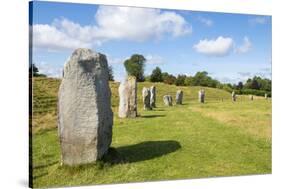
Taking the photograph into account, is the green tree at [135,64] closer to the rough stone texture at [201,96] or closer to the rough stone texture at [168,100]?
the rough stone texture at [168,100]

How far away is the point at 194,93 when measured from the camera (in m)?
11.1

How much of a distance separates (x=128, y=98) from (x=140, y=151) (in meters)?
1.51

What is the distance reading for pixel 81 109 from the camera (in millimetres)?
9148

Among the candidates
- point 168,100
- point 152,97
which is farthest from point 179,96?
point 152,97

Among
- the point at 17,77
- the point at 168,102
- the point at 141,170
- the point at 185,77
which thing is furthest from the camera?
the point at 168,102

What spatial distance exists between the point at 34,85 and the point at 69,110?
2.29 feet

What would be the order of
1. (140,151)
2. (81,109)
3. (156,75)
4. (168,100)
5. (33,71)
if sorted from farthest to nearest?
1. (168,100)
2. (156,75)
3. (140,151)
4. (81,109)
5. (33,71)

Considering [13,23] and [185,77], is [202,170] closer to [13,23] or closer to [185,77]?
[185,77]

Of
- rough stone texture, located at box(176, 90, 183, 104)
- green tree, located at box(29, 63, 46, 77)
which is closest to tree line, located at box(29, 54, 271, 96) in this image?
rough stone texture, located at box(176, 90, 183, 104)

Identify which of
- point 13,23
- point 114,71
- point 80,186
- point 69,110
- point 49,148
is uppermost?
point 13,23

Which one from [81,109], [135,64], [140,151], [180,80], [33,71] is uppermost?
[135,64]

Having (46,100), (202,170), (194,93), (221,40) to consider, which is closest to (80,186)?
(46,100)

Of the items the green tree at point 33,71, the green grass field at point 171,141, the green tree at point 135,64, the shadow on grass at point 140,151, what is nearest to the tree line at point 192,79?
the green tree at point 135,64

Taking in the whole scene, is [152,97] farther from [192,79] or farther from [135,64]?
[135,64]
